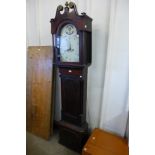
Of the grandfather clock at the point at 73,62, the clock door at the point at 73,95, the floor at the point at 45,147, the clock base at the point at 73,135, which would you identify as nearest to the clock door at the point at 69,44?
the grandfather clock at the point at 73,62

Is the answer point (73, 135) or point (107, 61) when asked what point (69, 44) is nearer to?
point (107, 61)

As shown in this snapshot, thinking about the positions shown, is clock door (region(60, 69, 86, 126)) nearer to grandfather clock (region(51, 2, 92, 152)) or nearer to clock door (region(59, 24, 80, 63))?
grandfather clock (region(51, 2, 92, 152))

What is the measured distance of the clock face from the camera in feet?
5.51

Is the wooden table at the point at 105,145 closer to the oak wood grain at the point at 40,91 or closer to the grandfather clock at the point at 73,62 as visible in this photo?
the grandfather clock at the point at 73,62

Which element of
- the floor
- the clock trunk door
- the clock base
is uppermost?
the clock trunk door

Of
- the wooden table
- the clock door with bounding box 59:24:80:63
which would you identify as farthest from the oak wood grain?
the wooden table

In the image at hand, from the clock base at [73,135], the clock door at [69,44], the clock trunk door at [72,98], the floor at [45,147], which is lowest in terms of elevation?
the floor at [45,147]

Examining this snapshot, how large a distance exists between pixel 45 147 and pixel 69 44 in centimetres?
136

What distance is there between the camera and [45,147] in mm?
2061

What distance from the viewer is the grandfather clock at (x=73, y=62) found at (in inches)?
63.6

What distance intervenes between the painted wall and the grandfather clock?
8.5 inches

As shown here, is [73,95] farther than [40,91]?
No

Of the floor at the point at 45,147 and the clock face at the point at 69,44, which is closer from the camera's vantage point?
the clock face at the point at 69,44

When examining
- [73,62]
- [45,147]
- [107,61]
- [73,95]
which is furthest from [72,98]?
[45,147]
